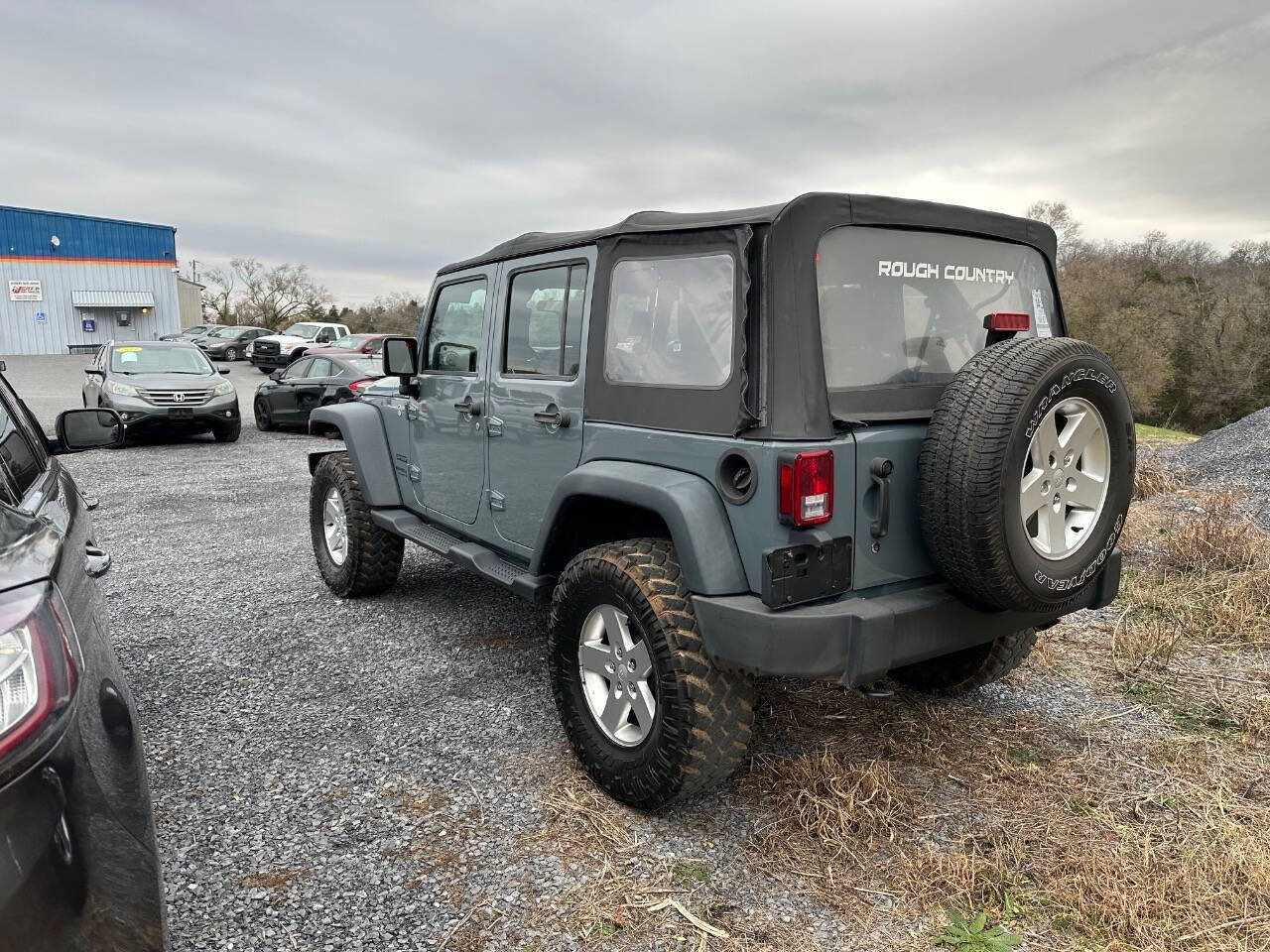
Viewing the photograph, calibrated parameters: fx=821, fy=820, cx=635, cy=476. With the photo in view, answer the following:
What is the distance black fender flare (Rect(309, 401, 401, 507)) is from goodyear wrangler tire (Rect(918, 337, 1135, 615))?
3279 millimetres

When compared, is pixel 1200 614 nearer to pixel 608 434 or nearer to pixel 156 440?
pixel 608 434

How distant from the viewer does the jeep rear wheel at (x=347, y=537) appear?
194 inches

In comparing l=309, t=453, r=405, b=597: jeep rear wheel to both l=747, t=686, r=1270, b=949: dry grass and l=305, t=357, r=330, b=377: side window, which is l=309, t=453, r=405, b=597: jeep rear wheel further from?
l=305, t=357, r=330, b=377: side window

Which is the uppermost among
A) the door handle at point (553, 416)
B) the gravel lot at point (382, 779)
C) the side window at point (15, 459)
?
the door handle at point (553, 416)

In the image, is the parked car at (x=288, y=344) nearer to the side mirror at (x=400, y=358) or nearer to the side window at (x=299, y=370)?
the side window at (x=299, y=370)

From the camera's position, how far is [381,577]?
16.7 feet

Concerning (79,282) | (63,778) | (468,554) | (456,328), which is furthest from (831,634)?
(79,282)

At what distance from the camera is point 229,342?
32.5 metres

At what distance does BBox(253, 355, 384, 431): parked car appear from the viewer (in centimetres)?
1373

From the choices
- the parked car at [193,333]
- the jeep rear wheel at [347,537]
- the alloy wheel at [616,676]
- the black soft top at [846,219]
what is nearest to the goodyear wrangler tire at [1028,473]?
the black soft top at [846,219]

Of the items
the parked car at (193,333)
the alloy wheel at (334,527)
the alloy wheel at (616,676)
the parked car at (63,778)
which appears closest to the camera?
the parked car at (63,778)

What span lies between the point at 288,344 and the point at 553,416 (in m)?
28.1

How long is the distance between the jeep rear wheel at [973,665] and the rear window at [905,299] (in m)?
1.30

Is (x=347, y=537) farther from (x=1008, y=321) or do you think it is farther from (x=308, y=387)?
(x=308, y=387)
